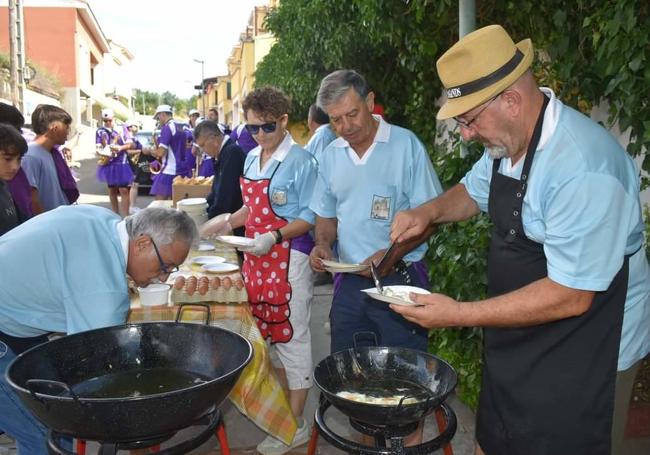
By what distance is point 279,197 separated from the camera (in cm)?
344

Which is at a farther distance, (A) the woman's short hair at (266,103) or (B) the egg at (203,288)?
(A) the woman's short hair at (266,103)

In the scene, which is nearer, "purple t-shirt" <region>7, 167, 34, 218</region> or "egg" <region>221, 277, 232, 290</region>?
"egg" <region>221, 277, 232, 290</region>

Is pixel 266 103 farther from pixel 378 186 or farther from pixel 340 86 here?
pixel 378 186

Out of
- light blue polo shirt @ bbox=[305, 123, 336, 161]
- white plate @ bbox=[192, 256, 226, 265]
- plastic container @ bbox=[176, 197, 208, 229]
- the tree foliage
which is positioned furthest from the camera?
light blue polo shirt @ bbox=[305, 123, 336, 161]

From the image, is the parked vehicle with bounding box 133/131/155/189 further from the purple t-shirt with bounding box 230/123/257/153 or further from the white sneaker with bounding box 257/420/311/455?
the white sneaker with bounding box 257/420/311/455

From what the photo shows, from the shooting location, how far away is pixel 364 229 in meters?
2.89

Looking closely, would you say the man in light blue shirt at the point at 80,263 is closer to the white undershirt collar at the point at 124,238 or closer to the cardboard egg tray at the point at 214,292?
the white undershirt collar at the point at 124,238

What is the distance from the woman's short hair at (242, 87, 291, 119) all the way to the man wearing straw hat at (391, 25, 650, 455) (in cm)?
167

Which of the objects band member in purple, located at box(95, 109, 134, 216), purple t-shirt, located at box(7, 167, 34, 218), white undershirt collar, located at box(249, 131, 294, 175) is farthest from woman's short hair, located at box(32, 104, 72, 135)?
band member in purple, located at box(95, 109, 134, 216)

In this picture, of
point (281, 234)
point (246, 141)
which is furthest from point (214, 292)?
point (246, 141)

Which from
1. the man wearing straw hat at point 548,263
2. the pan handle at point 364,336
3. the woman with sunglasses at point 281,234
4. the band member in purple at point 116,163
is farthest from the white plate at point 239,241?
the band member in purple at point 116,163

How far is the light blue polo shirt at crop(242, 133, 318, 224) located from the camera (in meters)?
3.43

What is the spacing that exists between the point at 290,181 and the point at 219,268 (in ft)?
2.22

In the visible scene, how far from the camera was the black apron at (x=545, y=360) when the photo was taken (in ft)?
6.14
